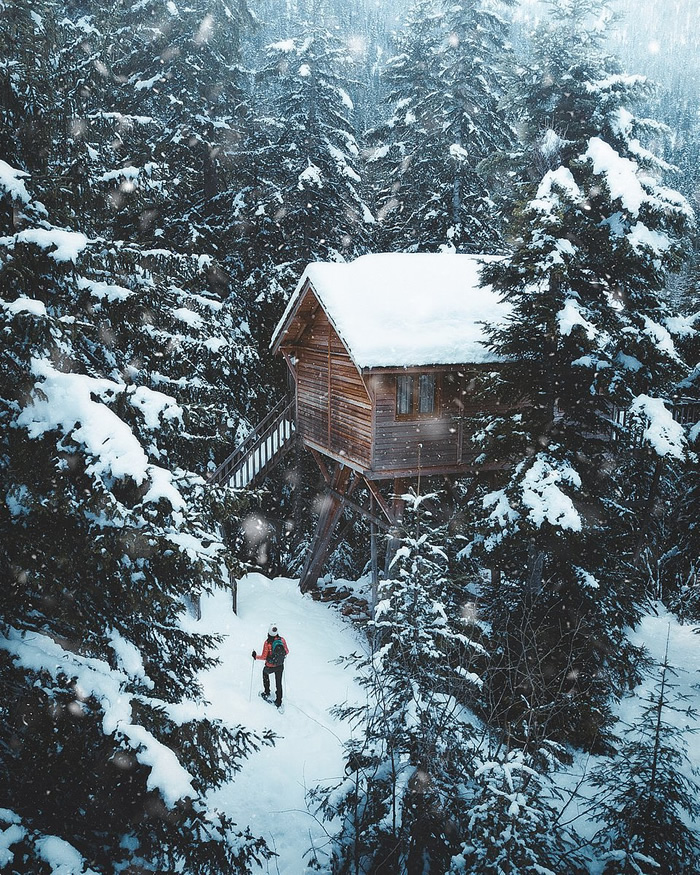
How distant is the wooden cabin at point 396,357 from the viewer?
13.2 meters

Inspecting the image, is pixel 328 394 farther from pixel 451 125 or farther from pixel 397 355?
pixel 451 125

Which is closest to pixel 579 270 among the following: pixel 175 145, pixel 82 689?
pixel 82 689

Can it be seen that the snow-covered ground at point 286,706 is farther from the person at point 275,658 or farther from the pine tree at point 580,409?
the pine tree at point 580,409

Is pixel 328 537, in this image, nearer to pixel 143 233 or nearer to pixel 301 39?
pixel 143 233

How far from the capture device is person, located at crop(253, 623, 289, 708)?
1112cm

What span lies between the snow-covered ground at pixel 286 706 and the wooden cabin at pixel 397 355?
182 inches

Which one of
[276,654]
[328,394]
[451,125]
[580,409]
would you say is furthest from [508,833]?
[451,125]

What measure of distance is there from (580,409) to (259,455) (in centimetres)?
1100

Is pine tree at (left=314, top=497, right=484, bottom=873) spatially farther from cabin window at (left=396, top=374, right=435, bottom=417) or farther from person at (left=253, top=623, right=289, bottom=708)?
cabin window at (left=396, top=374, right=435, bottom=417)

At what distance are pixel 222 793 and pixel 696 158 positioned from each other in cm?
7411

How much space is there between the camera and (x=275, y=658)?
11117 mm

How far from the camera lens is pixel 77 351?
678 centimetres

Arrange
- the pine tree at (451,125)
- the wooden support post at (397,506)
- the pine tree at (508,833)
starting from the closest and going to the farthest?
the pine tree at (508,833) < the wooden support post at (397,506) < the pine tree at (451,125)

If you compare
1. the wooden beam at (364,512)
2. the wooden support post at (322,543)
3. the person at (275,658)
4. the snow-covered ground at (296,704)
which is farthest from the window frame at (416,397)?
the snow-covered ground at (296,704)
